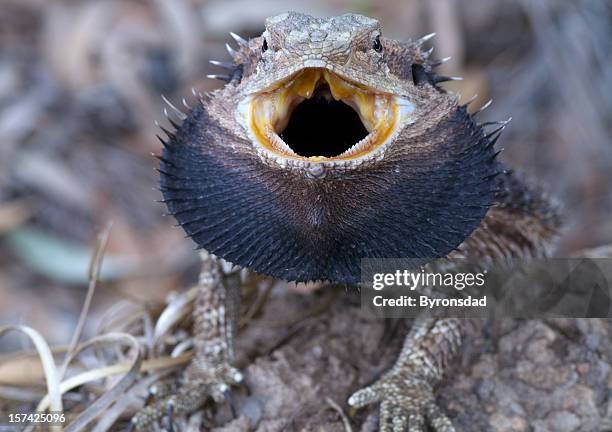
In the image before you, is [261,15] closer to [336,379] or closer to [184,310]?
[184,310]

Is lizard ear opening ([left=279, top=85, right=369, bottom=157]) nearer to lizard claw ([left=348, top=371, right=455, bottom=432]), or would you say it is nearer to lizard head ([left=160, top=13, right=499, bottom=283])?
lizard head ([left=160, top=13, right=499, bottom=283])

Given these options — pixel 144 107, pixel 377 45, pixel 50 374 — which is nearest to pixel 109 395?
pixel 50 374

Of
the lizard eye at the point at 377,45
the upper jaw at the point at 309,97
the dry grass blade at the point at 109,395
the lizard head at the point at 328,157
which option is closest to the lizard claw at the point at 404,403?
the lizard head at the point at 328,157

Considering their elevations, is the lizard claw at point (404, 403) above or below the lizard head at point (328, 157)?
below

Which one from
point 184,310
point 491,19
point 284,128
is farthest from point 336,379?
point 491,19

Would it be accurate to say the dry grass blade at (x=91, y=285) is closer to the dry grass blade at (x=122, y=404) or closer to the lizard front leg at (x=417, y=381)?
the dry grass blade at (x=122, y=404)

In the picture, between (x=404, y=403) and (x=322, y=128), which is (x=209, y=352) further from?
(x=322, y=128)
